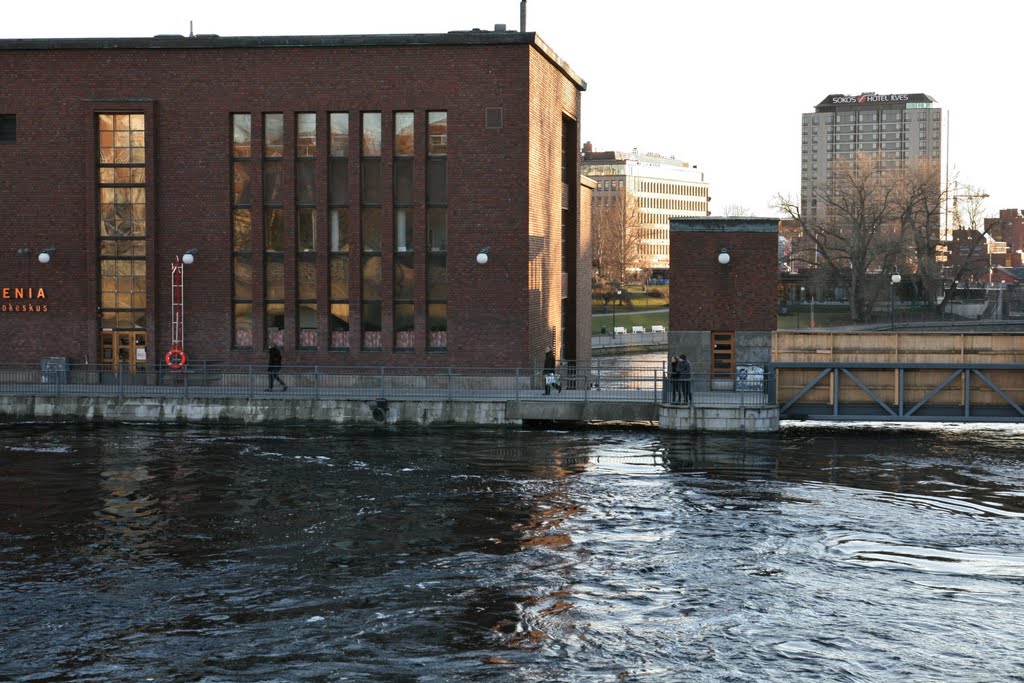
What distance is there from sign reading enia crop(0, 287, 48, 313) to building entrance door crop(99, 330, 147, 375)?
2372 millimetres

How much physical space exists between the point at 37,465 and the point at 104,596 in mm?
14100

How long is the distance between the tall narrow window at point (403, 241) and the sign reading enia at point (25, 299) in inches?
497

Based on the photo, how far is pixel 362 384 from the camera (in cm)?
4403

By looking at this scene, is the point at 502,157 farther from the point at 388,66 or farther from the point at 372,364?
the point at 372,364

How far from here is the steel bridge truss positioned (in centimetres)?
3803

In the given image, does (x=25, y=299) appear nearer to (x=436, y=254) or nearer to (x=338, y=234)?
(x=338, y=234)

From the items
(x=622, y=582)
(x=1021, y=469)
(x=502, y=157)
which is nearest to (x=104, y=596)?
(x=622, y=582)

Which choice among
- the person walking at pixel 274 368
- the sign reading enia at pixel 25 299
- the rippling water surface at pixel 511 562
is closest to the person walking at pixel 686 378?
the rippling water surface at pixel 511 562

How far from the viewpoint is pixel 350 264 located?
44.9 metres

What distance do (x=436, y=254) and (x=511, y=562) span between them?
2299cm

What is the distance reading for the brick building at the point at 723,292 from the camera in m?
41.9

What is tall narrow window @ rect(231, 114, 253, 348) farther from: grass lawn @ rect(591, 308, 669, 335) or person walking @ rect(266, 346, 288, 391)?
grass lawn @ rect(591, 308, 669, 335)

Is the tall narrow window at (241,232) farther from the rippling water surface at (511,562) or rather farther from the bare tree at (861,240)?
the bare tree at (861,240)

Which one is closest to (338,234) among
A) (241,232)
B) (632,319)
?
(241,232)
